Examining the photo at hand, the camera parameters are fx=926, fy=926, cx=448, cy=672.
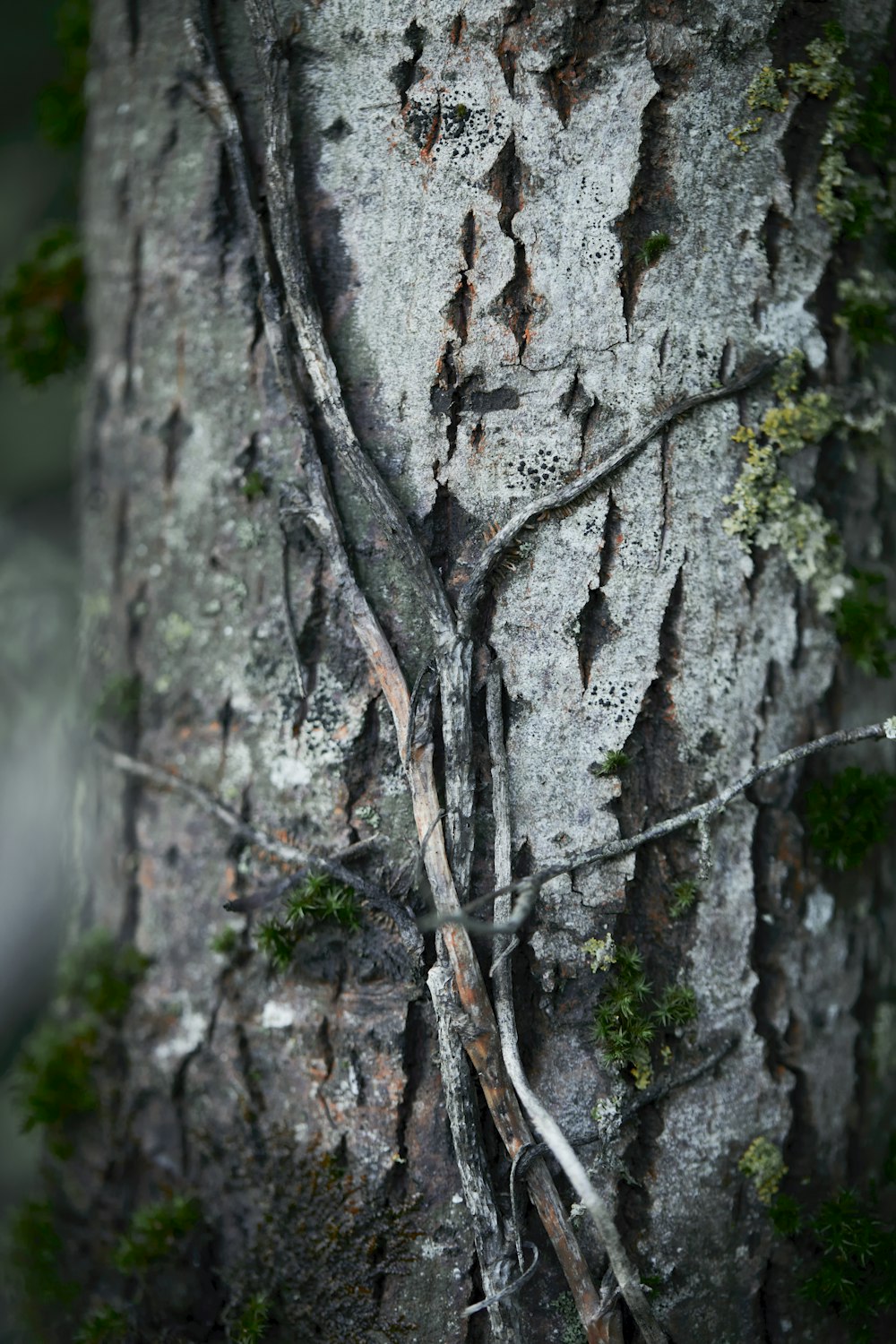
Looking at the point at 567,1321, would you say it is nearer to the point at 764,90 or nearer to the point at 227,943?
the point at 227,943

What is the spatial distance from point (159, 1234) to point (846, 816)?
4.33 ft

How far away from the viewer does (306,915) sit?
141cm

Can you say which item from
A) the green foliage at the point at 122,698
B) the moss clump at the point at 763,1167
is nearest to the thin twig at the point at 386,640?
the moss clump at the point at 763,1167

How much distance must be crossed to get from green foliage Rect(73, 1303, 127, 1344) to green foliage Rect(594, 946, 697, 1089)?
948 millimetres

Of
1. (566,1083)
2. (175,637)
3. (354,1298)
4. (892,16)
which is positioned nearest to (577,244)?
(892,16)

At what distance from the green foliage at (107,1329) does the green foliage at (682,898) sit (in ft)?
3.71

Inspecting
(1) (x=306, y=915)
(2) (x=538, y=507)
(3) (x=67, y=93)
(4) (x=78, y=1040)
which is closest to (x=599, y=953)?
(1) (x=306, y=915)

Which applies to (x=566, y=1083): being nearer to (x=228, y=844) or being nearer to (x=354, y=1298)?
(x=354, y=1298)

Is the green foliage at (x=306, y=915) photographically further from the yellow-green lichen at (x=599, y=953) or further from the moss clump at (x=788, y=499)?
the moss clump at (x=788, y=499)

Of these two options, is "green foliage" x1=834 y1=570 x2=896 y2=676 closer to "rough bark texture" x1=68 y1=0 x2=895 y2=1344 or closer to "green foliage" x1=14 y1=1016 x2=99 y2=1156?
"rough bark texture" x1=68 y1=0 x2=895 y2=1344

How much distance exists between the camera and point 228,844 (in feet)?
5.00

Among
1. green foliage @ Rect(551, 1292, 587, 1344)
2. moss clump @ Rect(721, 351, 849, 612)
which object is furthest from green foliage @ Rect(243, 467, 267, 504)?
green foliage @ Rect(551, 1292, 587, 1344)

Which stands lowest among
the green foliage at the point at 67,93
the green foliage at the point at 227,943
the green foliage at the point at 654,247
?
the green foliage at the point at 227,943

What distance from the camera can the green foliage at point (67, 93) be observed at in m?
2.11
